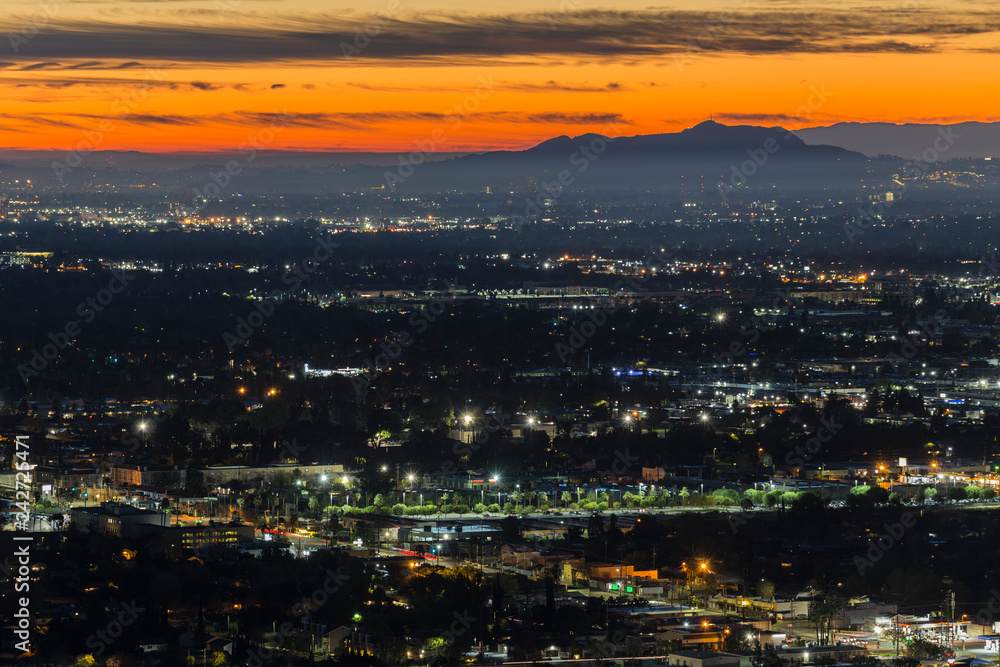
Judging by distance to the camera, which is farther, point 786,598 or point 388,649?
point 786,598

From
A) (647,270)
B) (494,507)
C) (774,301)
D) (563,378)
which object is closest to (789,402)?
(563,378)

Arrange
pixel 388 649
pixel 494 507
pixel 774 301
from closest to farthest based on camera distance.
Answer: pixel 388 649 → pixel 494 507 → pixel 774 301

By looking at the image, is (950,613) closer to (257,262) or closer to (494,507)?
(494,507)

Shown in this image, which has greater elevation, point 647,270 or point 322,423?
point 322,423

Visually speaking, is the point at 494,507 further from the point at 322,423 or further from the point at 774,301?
the point at 774,301

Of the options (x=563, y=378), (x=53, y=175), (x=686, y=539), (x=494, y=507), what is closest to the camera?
(x=686, y=539)

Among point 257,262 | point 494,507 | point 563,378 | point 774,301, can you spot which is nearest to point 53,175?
point 257,262

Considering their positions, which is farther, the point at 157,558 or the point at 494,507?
the point at 494,507

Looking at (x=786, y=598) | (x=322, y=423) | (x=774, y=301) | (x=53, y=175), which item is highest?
(x=786, y=598)

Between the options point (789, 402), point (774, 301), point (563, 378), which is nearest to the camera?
point (789, 402)

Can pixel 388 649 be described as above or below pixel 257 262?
above
